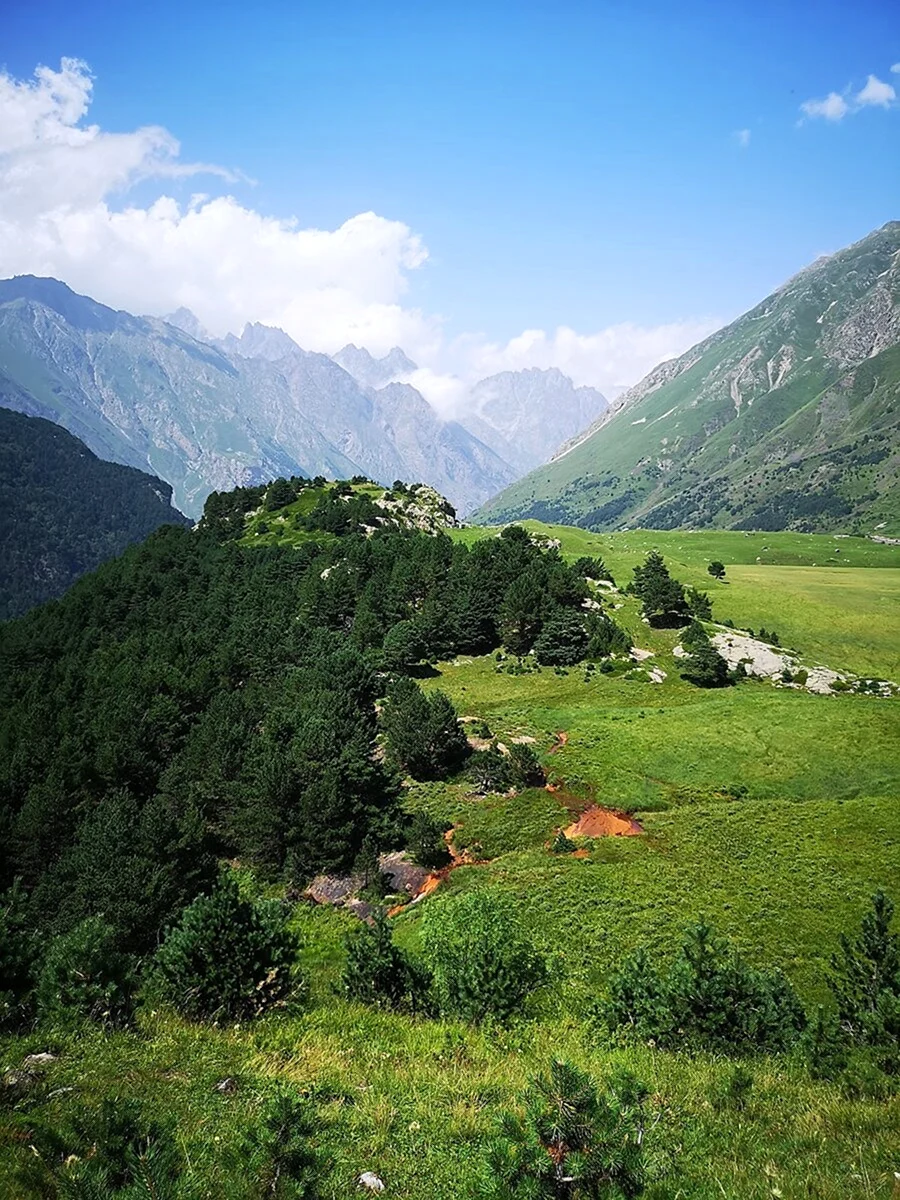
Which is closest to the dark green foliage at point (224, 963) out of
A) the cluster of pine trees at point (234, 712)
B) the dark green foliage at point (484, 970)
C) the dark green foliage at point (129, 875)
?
the dark green foliage at point (484, 970)

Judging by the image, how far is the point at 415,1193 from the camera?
9.85 meters

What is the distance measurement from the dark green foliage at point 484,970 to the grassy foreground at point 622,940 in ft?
3.68

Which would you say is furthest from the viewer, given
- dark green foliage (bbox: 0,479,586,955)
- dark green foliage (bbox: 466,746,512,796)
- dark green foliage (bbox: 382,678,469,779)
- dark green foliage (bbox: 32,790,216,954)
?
dark green foliage (bbox: 382,678,469,779)

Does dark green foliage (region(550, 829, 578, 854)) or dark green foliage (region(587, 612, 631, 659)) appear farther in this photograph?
dark green foliage (region(587, 612, 631, 659))

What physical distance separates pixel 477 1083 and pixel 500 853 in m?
31.8

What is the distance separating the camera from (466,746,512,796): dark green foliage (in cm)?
5288

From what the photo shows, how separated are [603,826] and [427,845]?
41.9 feet

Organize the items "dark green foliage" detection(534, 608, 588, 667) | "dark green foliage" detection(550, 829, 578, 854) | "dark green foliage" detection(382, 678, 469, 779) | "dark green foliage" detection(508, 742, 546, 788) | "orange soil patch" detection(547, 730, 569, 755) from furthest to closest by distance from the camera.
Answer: "dark green foliage" detection(534, 608, 588, 667) < "orange soil patch" detection(547, 730, 569, 755) < "dark green foliage" detection(382, 678, 469, 779) < "dark green foliage" detection(508, 742, 546, 788) < "dark green foliage" detection(550, 829, 578, 854)

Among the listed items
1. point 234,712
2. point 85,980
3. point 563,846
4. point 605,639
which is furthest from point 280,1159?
point 605,639

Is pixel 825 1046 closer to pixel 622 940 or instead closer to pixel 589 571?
pixel 622 940

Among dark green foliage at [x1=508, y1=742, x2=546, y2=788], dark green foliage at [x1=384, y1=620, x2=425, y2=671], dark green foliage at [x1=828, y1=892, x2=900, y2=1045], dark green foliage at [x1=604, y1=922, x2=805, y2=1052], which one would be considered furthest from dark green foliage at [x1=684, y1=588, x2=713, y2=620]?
dark green foliage at [x1=604, y1=922, x2=805, y2=1052]

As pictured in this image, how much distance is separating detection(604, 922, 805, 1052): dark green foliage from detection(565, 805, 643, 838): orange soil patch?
2362cm

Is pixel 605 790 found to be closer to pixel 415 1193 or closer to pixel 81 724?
pixel 415 1193

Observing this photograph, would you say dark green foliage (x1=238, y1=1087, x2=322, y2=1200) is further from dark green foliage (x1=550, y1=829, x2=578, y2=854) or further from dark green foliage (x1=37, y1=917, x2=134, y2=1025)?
dark green foliage (x1=550, y1=829, x2=578, y2=854)
